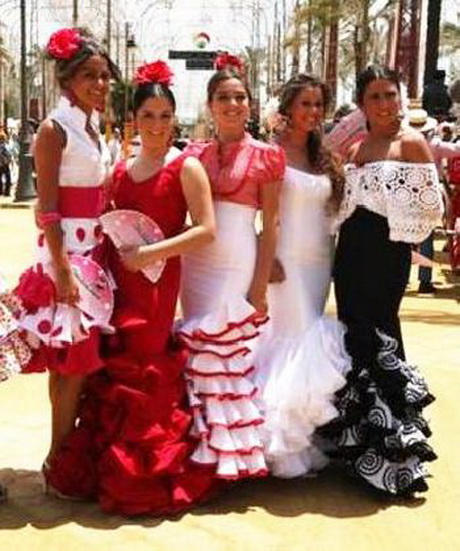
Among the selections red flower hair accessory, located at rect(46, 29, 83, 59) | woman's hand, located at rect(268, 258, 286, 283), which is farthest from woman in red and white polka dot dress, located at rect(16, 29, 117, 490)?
woman's hand, located at rect(268, 258, 286, 283)

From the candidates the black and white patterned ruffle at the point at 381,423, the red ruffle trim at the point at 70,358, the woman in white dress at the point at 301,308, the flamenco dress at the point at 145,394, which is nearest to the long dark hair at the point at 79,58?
the flamenco dress at the point at 145,394

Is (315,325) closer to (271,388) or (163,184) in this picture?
(271,388)

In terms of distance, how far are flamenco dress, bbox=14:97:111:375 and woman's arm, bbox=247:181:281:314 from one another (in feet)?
1.96

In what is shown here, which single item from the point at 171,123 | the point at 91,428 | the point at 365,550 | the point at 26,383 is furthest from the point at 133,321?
the point at 26,383

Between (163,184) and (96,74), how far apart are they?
0.50 meters

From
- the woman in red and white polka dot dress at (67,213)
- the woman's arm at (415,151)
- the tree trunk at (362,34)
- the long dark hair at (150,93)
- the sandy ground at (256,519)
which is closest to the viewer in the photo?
the sandy ground at (256,519)

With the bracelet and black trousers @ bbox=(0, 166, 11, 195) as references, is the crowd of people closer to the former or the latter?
the bracelet

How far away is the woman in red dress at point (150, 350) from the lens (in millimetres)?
3717

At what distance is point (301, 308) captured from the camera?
4.05 m

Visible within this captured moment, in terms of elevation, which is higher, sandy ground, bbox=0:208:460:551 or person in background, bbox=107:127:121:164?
person in background, bbox=107:127:121:164

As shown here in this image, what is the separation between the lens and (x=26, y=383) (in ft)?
18.7

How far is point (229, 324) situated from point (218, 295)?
131 mm

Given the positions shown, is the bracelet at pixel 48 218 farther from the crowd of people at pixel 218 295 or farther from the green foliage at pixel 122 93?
the green foliage at pixel 122 93

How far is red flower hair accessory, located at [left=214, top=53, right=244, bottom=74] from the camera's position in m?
3.90
